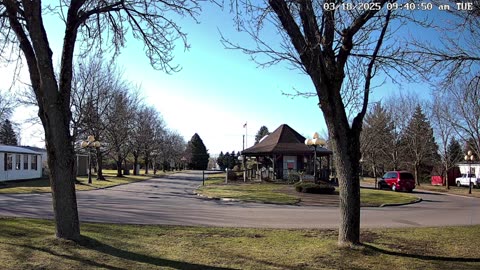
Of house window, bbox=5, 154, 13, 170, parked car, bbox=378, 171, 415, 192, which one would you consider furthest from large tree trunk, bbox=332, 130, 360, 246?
house window, bbox=5, 154, 13, 170

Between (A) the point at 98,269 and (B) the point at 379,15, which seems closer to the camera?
(A) the point at 98,269

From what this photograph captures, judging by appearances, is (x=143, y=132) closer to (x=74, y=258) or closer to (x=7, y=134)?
(x=7, y=134)

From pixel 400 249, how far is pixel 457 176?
55256 mm

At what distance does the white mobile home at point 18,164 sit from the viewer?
131 ft

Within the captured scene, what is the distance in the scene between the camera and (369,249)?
8.36m

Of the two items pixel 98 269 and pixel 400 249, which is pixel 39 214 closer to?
pixel 98 269

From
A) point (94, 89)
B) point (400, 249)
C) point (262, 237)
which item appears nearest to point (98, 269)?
point (262, 237)

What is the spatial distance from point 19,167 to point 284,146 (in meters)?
27.2

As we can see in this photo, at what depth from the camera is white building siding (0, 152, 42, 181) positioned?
3994 centimetres

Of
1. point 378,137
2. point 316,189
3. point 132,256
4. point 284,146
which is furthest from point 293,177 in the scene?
point 132,256

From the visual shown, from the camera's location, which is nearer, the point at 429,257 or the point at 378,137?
the point at 429,257

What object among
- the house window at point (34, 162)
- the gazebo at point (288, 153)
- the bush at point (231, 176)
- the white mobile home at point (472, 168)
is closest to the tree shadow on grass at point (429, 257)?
the gazebo at point (288, 153)

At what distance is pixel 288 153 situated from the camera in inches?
1720

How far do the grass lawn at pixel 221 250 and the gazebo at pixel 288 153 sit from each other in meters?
33.0
